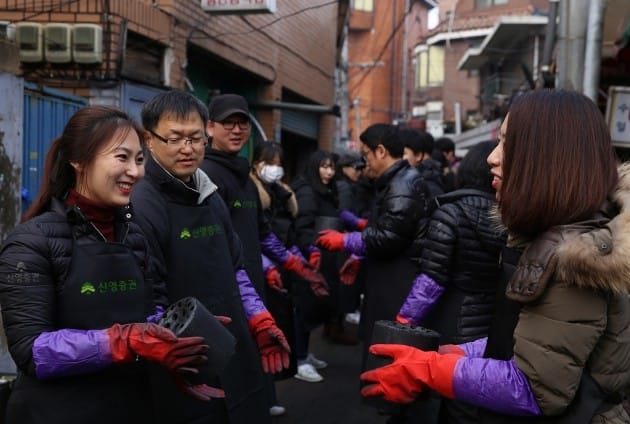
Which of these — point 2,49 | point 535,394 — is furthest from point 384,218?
point 2,49

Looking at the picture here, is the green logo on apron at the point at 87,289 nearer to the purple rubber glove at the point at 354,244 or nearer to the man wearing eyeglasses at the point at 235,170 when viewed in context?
the man wearing eyeglasses at the point at 235,170

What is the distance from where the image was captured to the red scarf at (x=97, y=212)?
225 centimetres

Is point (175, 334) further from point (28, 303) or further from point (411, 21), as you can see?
point (411, 21)

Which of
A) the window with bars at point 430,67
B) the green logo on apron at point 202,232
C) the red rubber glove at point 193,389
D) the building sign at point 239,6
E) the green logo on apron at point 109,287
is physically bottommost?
the red rubber glove at point 193,389

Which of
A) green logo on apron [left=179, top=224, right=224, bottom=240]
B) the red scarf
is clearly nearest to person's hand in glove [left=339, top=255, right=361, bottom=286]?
green logo on apron [left=179, top=224, right=224, bottom=240]

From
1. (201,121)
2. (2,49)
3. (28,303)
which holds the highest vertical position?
(2,49)

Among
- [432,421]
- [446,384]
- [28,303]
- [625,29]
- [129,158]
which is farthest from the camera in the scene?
[625,29]

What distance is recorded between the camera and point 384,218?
→ 4484 mm

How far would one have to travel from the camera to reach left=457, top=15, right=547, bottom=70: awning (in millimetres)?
20891

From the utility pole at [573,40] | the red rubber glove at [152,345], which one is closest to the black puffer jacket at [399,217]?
the red rubber glove at [152,345]

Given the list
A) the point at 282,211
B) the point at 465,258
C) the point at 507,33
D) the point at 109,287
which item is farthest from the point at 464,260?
the point at 507,33

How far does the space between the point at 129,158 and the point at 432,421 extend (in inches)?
102

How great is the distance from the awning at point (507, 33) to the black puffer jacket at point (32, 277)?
21.0 meters

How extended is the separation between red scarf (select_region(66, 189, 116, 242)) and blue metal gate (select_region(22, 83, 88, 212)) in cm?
349
